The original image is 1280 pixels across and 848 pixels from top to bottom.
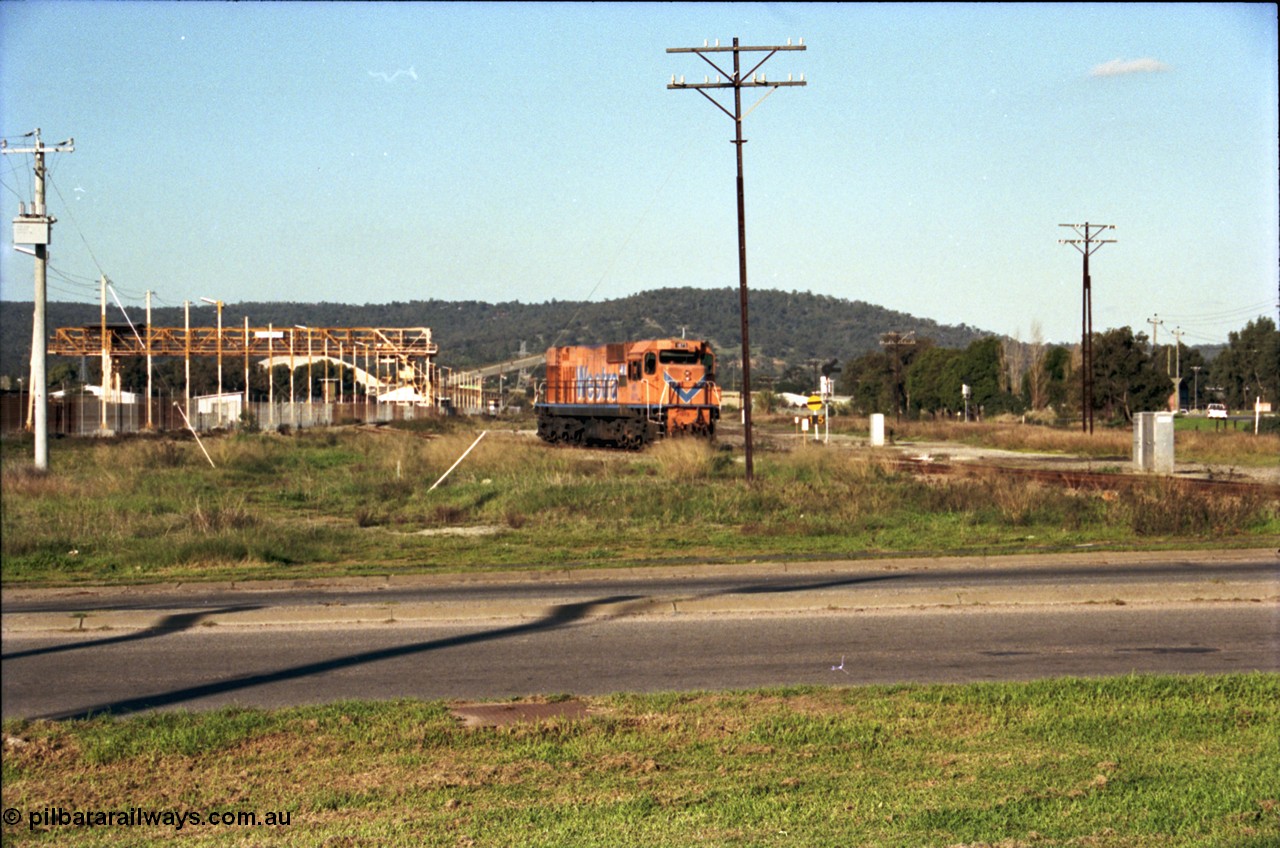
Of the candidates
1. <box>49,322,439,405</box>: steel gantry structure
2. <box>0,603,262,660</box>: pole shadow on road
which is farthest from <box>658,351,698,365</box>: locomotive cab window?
<box>0,603,262,660</box>: pole shadow on road

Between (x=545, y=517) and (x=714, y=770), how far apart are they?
17.9 metres

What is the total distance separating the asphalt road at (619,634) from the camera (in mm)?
10062

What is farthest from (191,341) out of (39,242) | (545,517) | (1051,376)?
(1051,376)

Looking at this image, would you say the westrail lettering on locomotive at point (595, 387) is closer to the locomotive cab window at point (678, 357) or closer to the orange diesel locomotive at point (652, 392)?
the orange diesel locomotive at point (652, 392)

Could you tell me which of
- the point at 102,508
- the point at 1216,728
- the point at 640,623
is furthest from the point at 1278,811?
the point at 102,508

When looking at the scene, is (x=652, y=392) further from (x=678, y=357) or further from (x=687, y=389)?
(x=678, y=357)

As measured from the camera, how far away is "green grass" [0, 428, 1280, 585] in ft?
61.2

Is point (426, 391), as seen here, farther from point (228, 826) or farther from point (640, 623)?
point (228, 826)

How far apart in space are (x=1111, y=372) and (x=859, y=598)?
2853 inches

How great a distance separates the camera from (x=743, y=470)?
35375mm

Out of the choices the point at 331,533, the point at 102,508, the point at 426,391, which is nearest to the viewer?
the point at 102,508

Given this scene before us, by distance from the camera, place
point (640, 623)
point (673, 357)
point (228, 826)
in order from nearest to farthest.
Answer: point (228, 826), point (640, 623), point (673, 357)

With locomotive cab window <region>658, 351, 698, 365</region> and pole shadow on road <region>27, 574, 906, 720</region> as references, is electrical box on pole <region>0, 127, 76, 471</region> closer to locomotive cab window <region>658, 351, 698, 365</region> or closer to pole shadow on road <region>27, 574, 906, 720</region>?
pole shadow on road <region>27, 574, 906, 720</region>

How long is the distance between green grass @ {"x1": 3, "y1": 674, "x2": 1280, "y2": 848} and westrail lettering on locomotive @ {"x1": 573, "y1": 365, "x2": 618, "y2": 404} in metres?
40.3
